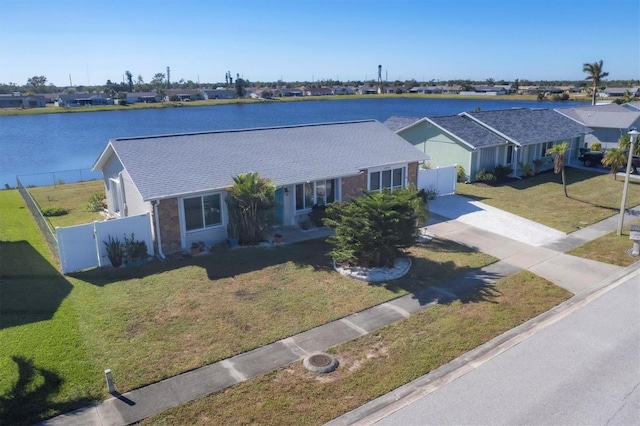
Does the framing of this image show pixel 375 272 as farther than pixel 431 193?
No

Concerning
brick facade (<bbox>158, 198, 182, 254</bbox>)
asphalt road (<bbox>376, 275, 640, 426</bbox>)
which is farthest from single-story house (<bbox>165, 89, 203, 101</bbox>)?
asphalt road (<bbox>376, 275, 640, 426</bbox>)

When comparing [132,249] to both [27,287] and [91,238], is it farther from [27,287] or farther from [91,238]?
[27,287]

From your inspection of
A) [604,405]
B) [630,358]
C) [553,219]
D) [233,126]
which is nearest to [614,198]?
[553,219]

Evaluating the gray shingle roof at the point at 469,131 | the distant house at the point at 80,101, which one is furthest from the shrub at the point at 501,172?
the distant house at the point at 80,101

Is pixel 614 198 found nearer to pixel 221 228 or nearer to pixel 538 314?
pixel 538 314

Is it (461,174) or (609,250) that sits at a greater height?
(461,174)

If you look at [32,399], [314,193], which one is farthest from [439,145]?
[32,399]
